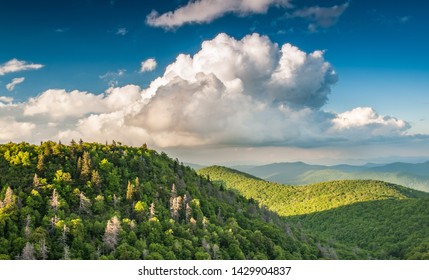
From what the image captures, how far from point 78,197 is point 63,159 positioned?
1341 cm

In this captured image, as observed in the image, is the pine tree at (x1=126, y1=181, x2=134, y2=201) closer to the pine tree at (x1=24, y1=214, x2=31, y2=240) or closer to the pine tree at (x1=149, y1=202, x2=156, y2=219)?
the pine tree at (x1=149, y1=202, x2=156, y2=219)

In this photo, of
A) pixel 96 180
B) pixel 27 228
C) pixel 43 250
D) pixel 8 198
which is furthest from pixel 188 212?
pixel 43 250

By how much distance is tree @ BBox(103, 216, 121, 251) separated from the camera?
5709 centimetres

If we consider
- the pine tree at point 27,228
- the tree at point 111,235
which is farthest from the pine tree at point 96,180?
the pine tree at point 27,228

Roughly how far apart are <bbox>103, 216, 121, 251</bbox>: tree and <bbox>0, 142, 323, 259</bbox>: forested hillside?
0.13 m

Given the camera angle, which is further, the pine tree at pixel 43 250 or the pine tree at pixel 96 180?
the pine tree at pixel 96 180

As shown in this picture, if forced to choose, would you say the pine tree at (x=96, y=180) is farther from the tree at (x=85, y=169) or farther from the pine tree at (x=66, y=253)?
the pine tree at (x=66, y=253)

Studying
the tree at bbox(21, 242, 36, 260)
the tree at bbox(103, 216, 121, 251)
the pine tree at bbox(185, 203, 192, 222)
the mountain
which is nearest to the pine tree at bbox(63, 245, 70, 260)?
the tree at bbox(21, 242, 36, 260)

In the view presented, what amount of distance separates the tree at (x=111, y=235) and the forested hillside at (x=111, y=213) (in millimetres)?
132

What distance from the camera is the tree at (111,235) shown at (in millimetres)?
57094

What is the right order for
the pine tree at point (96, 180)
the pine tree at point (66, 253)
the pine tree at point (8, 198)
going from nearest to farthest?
the pine tree at point (66, 253) < the pine tree at point (8, 198) < the pine tree at point (96, 180)
